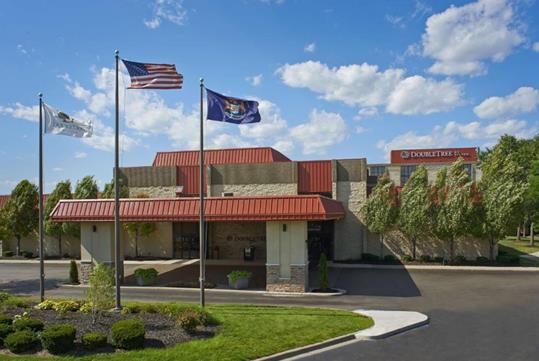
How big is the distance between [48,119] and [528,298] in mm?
21658

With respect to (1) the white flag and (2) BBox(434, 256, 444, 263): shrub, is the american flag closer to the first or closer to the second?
(1) the white flag

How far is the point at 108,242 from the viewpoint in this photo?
24312 mm

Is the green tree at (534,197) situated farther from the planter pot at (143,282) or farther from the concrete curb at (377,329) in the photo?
the planter pot at (143,282)

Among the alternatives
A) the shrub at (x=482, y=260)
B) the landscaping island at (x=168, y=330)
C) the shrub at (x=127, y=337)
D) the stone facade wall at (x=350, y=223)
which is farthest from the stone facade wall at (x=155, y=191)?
the shrub at (x=127, y=337)

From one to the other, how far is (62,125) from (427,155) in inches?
2352

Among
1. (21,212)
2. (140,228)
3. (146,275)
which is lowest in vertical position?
(146,275)

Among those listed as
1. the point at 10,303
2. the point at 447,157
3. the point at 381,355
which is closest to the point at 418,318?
the point at 381,355

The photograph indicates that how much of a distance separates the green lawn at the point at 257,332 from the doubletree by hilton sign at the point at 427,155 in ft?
178

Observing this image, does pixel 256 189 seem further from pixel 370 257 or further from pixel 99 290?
pixel 99 290

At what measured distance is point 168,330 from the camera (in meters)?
13.2

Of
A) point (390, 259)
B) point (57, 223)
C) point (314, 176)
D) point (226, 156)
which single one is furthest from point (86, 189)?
point (390, 259)

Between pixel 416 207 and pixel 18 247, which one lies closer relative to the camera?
pixel 416 207

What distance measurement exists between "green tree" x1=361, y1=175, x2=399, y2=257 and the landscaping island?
53.2 ft

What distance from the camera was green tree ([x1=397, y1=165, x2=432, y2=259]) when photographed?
100 ft
